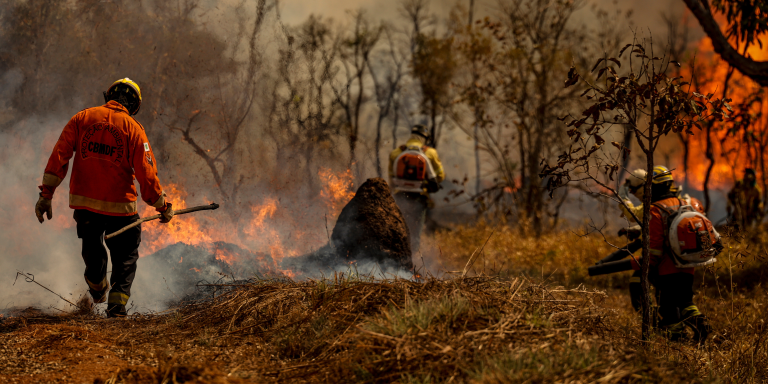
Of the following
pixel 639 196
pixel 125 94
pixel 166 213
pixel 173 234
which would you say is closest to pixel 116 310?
pixel 166 213

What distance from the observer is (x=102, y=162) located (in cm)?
446

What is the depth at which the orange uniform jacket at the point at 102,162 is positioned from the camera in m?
4.41

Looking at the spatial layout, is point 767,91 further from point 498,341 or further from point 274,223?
point 498,341

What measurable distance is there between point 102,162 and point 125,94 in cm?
69

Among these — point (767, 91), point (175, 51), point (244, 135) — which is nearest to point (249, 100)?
point (244, 135)

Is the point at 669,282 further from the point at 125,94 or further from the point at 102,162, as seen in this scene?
the point at 125,94

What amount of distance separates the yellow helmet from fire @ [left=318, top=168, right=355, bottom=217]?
10.2 feet

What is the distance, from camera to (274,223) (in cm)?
709

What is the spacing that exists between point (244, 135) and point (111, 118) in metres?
3.65

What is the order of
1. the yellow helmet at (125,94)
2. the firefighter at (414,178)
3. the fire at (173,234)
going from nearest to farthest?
the yellow helmet at (125,94) → the fire at (173,234) → the firefighter at (414,178)

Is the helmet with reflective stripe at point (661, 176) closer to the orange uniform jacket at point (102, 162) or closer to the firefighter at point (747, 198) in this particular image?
the orange uniform jacket at point (102, 162)

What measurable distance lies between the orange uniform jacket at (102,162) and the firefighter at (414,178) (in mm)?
4863

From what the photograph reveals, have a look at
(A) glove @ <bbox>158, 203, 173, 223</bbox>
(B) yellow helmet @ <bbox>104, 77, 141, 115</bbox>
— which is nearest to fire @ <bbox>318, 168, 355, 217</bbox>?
(A) glove @ <bbox>158, 203, 173, 223</bbox>

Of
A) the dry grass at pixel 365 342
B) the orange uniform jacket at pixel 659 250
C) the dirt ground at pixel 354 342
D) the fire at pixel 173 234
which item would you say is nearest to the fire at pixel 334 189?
the fire at pixel 173 234
